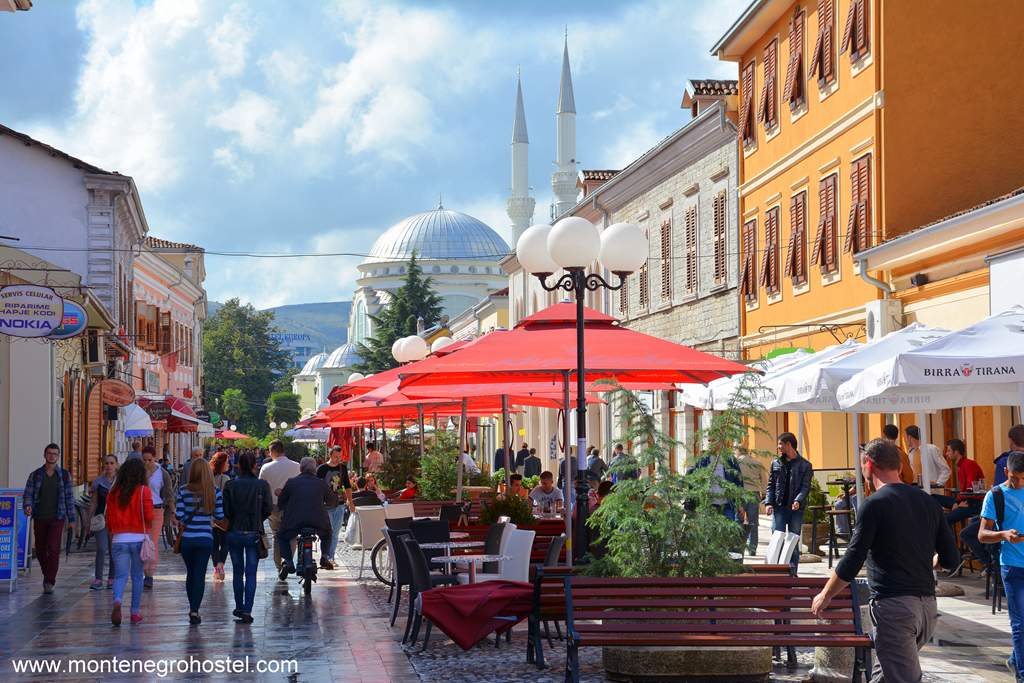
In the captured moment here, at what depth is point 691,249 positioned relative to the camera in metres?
34.6

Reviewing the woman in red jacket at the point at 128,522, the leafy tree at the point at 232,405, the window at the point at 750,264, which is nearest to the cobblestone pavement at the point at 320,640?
the woman in red jacket at the point at 128,522

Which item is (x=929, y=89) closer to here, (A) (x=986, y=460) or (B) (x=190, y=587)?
(A) (x=986, y=460)

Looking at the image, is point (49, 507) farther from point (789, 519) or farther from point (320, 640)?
point (789, 519)

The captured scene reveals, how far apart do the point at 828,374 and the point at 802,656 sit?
184 inches

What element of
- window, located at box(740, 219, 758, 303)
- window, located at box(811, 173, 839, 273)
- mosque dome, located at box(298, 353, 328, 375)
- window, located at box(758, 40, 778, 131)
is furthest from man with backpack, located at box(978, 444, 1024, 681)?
mosque dome, located at box(298, 353, 328, 375)

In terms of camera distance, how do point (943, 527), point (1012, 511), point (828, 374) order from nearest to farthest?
1. point (943, 527)
2. point (1012, 511)
3. point (828, 374)

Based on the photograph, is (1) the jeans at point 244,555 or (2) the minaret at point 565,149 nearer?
(1) the jeans at point 244,555

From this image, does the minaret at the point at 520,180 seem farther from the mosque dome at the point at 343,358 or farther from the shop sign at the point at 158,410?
the shop sign at the point at 158,410

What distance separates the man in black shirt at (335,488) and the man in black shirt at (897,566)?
13.4 meters

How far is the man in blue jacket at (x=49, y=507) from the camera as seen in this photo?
57.8ft

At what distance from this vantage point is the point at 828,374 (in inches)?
606

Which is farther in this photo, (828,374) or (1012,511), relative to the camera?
(828,374)

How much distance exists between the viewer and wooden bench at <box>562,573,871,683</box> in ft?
29.5

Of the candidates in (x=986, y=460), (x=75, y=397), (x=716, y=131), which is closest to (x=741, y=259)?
(x=716, y=131)
